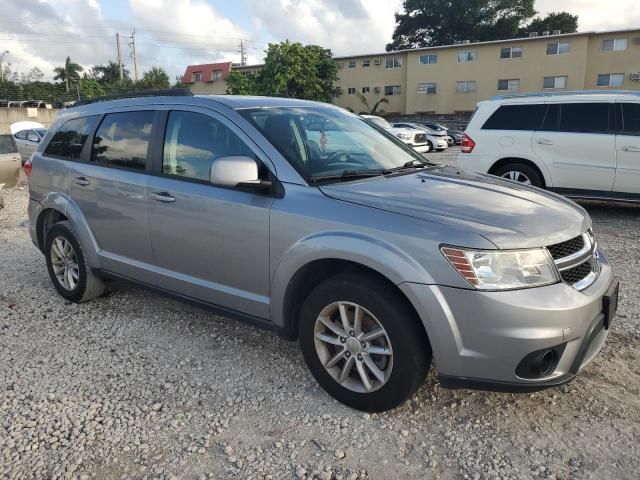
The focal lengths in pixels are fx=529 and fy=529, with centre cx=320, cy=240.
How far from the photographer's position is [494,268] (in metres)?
2.47

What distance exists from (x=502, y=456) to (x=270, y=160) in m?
2.03

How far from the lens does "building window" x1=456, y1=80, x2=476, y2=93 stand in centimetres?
4209

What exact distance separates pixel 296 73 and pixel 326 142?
135 feet

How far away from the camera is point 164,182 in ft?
12.0

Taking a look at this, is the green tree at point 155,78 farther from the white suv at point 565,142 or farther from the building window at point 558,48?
the white suv at point 565,142

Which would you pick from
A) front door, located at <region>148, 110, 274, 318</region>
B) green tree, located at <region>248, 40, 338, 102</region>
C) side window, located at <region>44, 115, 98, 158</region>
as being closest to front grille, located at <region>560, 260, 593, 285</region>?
front door, located at <region>148, 110, 274, 318</region>

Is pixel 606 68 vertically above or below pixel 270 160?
above

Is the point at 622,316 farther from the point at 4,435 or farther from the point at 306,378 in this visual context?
the point at 4,435

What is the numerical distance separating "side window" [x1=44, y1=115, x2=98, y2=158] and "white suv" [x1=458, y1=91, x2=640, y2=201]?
589 centimetres

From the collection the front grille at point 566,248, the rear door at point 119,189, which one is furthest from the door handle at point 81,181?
the front grille at point 566,248

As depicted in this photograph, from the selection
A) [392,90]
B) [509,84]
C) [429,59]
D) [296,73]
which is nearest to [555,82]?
[509,84]

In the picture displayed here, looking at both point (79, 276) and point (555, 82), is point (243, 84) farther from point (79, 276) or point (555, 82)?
point (79, 276)

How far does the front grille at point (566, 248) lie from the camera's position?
2.63m

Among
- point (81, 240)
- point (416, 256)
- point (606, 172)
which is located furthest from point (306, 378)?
point (606, 172)
